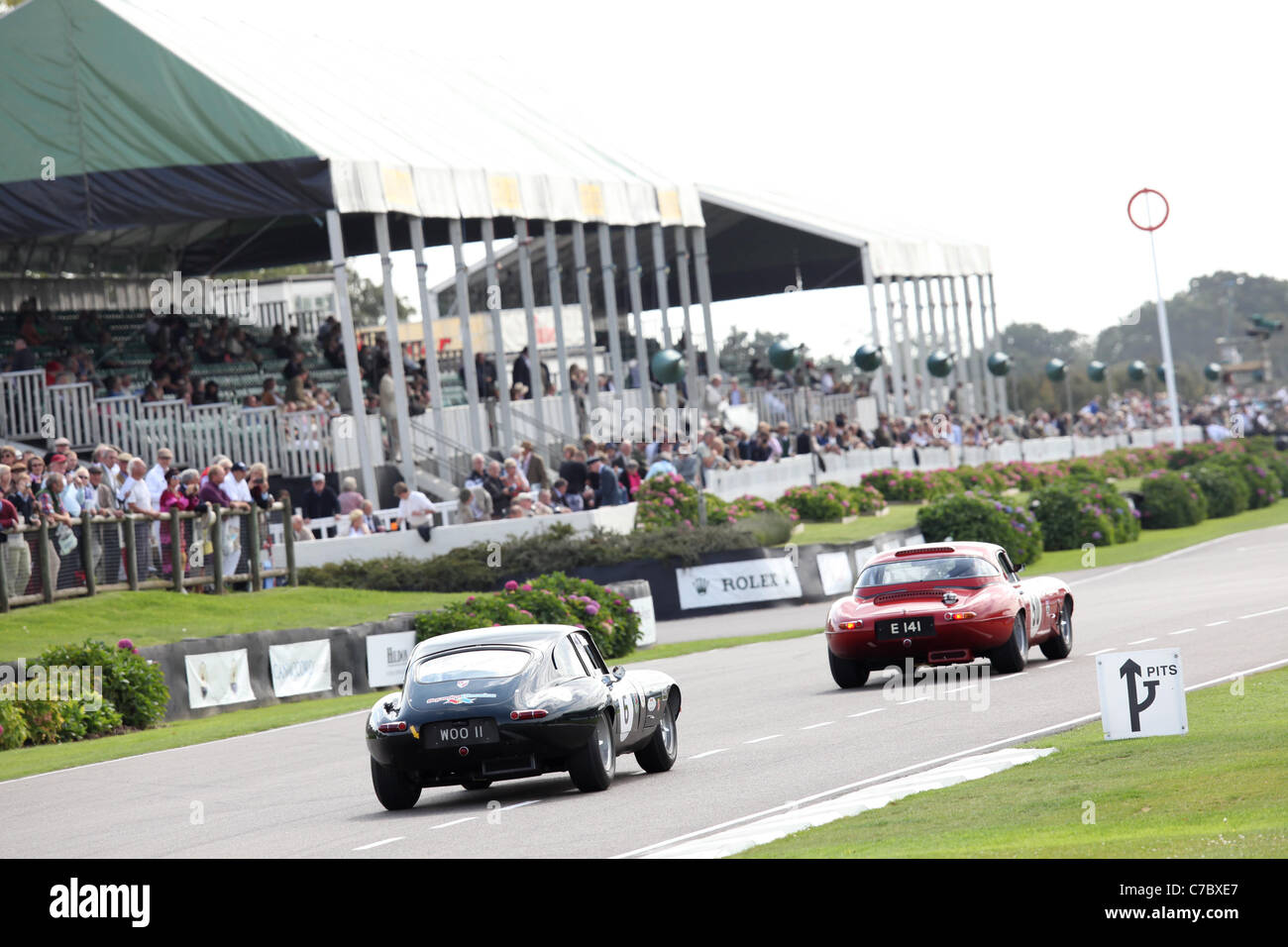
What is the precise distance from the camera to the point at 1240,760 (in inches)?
464

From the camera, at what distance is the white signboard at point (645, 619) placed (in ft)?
93.6

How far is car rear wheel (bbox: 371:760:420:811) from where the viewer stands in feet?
45.1

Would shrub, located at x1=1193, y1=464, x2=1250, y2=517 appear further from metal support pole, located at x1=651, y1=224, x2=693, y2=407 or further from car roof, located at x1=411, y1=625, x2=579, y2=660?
car roof, located at x1=411, y1=625, x2=579, y2=660

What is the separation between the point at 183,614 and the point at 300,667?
230 cm

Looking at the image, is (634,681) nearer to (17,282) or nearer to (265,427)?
(265,427)

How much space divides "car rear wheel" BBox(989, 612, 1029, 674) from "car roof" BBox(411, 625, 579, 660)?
6.77 m

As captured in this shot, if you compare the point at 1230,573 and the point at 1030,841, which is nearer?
the point at 1030,841

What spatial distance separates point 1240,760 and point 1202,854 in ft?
11.7

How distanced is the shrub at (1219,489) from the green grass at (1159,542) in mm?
283

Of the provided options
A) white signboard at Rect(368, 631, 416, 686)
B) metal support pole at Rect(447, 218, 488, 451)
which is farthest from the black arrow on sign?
metal support pole at Rect(447, 218, 488, 451)

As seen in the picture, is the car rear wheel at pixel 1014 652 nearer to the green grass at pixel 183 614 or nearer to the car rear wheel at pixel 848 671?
the car rear wheel at pixel 848 671

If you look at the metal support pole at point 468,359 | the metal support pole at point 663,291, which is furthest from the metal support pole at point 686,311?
the metal support pole at point 468,359

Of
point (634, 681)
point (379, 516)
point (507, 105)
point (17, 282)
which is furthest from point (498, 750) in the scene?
point (507, 105)
